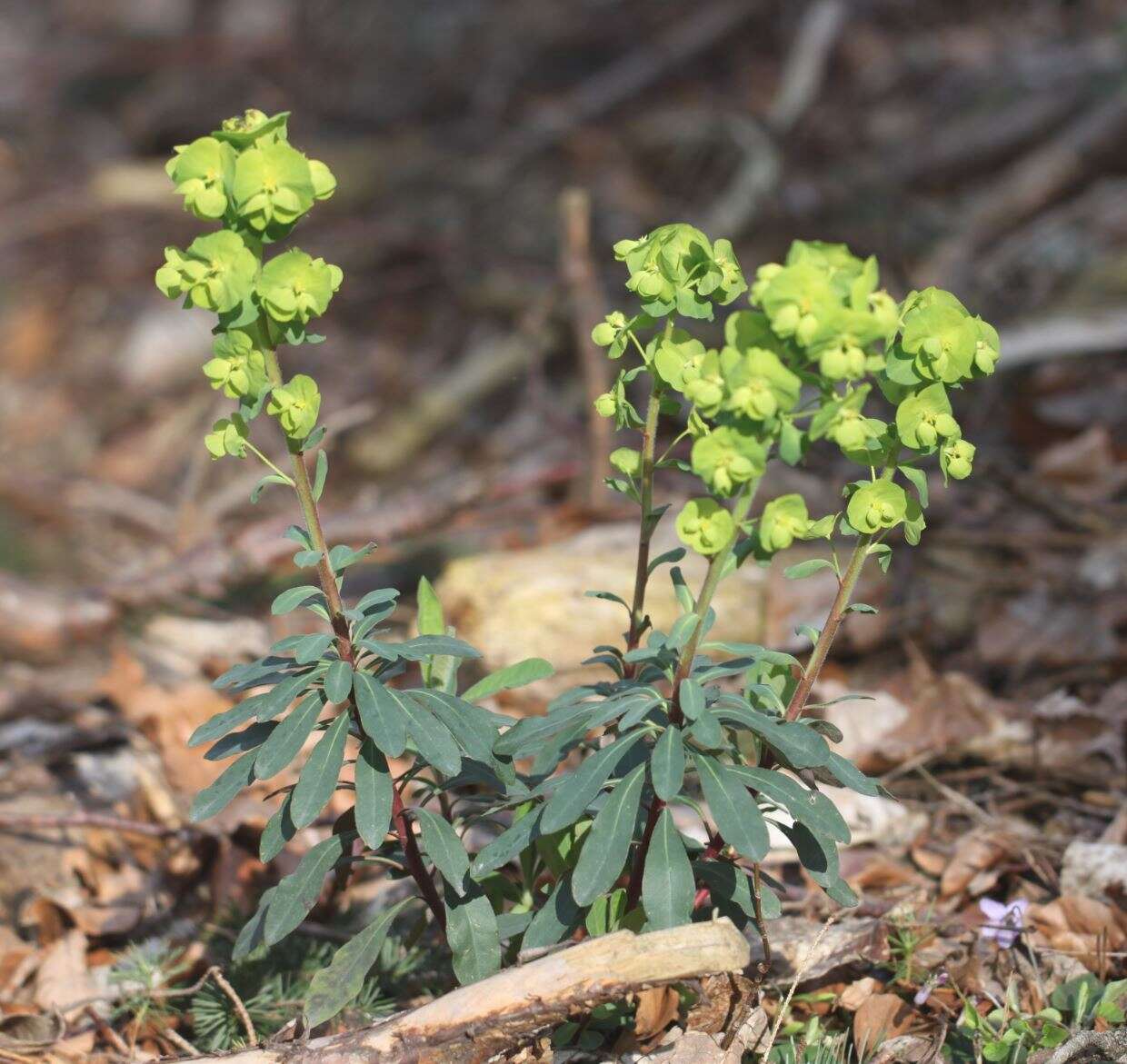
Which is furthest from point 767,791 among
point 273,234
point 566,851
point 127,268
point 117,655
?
point 127,268

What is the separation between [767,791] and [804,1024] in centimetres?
67

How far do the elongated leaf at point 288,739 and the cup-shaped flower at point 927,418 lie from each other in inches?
38.3

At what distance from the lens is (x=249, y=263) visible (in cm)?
167

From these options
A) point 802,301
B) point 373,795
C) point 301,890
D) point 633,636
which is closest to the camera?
point 802,301

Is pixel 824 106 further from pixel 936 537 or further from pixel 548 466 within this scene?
pixel 936 537

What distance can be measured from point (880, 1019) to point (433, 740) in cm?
101

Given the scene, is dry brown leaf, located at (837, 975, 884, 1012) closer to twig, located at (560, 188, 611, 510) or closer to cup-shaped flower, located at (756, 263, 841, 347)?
cup-shaped flower, located at (756, 263, 841, 347)

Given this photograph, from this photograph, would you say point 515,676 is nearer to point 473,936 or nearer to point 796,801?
point 473,936

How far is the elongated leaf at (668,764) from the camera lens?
1.62m

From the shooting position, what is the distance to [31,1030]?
2377mm

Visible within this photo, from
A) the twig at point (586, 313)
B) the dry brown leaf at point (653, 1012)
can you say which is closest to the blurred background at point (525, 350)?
the twig at point (586, 313)

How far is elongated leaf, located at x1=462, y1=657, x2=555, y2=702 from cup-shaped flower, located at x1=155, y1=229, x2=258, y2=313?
0.79m

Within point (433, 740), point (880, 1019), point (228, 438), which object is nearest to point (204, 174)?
point (228, 438)

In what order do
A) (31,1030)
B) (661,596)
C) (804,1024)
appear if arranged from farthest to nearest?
(661,596) → (31,1030) → (804,1024)
